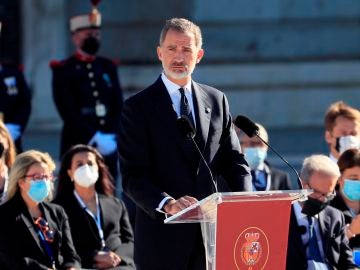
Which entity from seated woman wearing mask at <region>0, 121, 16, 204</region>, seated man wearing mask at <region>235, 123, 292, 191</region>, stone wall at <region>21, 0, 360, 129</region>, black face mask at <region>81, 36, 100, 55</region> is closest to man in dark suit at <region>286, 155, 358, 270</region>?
seated man wearing mask at <region>235, 123, 292, 191</region>

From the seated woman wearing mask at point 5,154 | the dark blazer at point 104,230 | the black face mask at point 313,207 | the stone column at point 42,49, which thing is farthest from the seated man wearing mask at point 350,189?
the stone column at point 42,49

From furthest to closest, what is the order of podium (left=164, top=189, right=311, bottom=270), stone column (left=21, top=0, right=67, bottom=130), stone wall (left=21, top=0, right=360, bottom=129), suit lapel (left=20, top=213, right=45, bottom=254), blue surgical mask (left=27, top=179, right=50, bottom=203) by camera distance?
1. stone wall (left=21, top=0, right=360, bottom=129)
2. stone column (left=21, top=0, right=67, bottom=130)
3. blue surgical mask (left=27, top=179, right=50, bottom=203)
4. suit lapel (left=20, top=213, right=45, bottom=254)
5. podium (left=164, top=189, right=311, bottom=270)

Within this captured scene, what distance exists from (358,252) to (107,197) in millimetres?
1682

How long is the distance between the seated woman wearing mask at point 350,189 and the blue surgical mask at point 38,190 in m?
1.72

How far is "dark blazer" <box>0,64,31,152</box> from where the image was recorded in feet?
30.9

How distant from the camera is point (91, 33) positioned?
381 inches

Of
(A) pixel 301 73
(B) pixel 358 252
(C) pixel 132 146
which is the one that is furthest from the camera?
(A) pixel 301 73

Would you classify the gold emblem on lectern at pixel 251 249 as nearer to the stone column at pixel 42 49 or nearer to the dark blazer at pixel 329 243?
the dark blazer at pixel 329 243

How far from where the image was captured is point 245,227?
16.9ft

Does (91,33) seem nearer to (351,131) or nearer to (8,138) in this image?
(8,138)

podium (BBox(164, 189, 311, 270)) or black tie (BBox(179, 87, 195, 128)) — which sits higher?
black tie (BBox(179, 87, 195, 128))

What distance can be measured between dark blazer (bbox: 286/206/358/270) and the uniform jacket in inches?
111

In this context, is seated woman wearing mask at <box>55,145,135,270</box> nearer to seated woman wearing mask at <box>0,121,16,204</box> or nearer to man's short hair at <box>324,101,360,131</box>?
seated woman wearing mask at <box>0,121,16,204</box>

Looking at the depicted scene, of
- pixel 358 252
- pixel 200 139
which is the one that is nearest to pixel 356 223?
pixel 358 252
